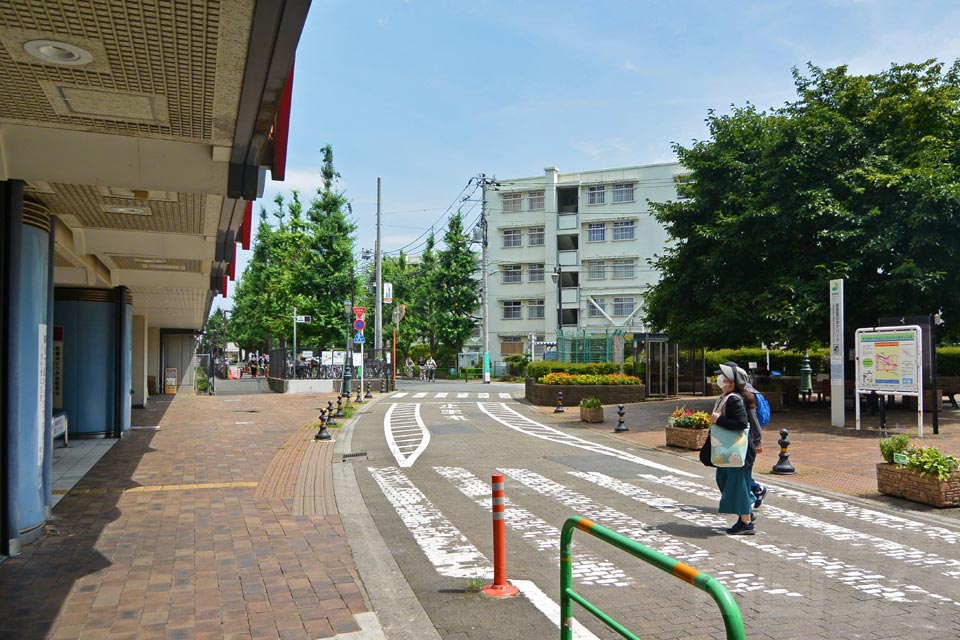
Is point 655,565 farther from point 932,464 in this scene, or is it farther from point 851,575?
point 932,464

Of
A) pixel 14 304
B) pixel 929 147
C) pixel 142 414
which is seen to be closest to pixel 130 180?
pixel 14 304

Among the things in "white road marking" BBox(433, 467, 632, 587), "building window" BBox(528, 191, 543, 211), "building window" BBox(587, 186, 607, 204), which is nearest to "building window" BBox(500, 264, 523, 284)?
"building window" BBox(528, 191, 543, 211)

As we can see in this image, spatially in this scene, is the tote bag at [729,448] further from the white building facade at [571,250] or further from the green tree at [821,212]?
the white building facade at [571,250]

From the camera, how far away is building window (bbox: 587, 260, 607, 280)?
184 feet

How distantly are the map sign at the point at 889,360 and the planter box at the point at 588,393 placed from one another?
11.1 meters

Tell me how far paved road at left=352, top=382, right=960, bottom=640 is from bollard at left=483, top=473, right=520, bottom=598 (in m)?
0.12

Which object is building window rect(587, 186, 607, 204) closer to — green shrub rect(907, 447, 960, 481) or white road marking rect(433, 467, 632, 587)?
white road marking rect(433, 467, 632, 587)

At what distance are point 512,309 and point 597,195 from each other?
1083 centimetres

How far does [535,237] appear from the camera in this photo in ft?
190

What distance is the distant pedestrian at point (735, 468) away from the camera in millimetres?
7695

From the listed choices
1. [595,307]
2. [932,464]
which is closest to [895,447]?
[932,464]

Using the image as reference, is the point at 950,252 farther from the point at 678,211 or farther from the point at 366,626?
the point at 366,626

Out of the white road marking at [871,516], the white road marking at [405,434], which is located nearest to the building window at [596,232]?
the white road marking at [405,434]

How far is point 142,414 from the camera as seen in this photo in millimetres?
22453
